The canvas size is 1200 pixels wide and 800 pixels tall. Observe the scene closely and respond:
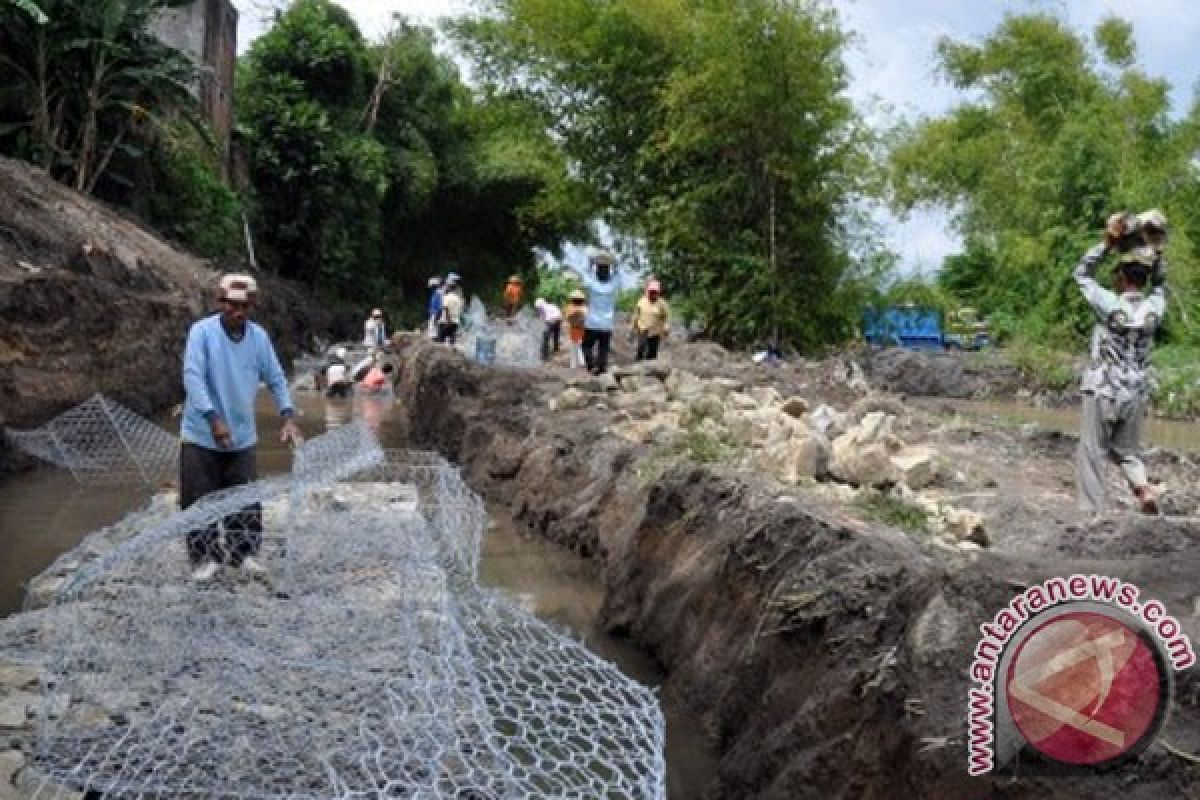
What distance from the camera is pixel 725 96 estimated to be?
19203 mm

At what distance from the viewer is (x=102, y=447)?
11.2 metres

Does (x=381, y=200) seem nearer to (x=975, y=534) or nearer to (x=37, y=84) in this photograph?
(x=37, y=84)

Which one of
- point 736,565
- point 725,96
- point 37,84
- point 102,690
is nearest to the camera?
point 102,690

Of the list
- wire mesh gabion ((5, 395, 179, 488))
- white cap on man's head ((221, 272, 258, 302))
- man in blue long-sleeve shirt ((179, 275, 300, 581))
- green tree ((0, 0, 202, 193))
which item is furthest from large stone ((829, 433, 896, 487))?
green tree ((0, 0, 202, 193))

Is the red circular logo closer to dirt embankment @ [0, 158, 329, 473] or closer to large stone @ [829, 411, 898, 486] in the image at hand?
large stone @ [829, 411, 898, 486]

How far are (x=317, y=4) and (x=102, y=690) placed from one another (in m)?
29.0

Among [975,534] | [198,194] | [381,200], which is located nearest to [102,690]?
[975,534]

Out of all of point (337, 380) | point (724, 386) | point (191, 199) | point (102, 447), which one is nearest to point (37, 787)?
point (102, 447)

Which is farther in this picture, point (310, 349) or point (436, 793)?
point (310, 349)

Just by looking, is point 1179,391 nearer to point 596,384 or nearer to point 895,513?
point 596,384

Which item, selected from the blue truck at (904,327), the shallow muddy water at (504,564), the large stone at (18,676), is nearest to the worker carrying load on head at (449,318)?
the shallow muddy water at (504,564)

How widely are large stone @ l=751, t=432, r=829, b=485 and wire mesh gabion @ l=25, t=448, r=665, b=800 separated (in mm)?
1988

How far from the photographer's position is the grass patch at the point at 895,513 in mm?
5855

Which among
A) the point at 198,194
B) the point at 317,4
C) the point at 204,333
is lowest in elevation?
the point at 204,333
